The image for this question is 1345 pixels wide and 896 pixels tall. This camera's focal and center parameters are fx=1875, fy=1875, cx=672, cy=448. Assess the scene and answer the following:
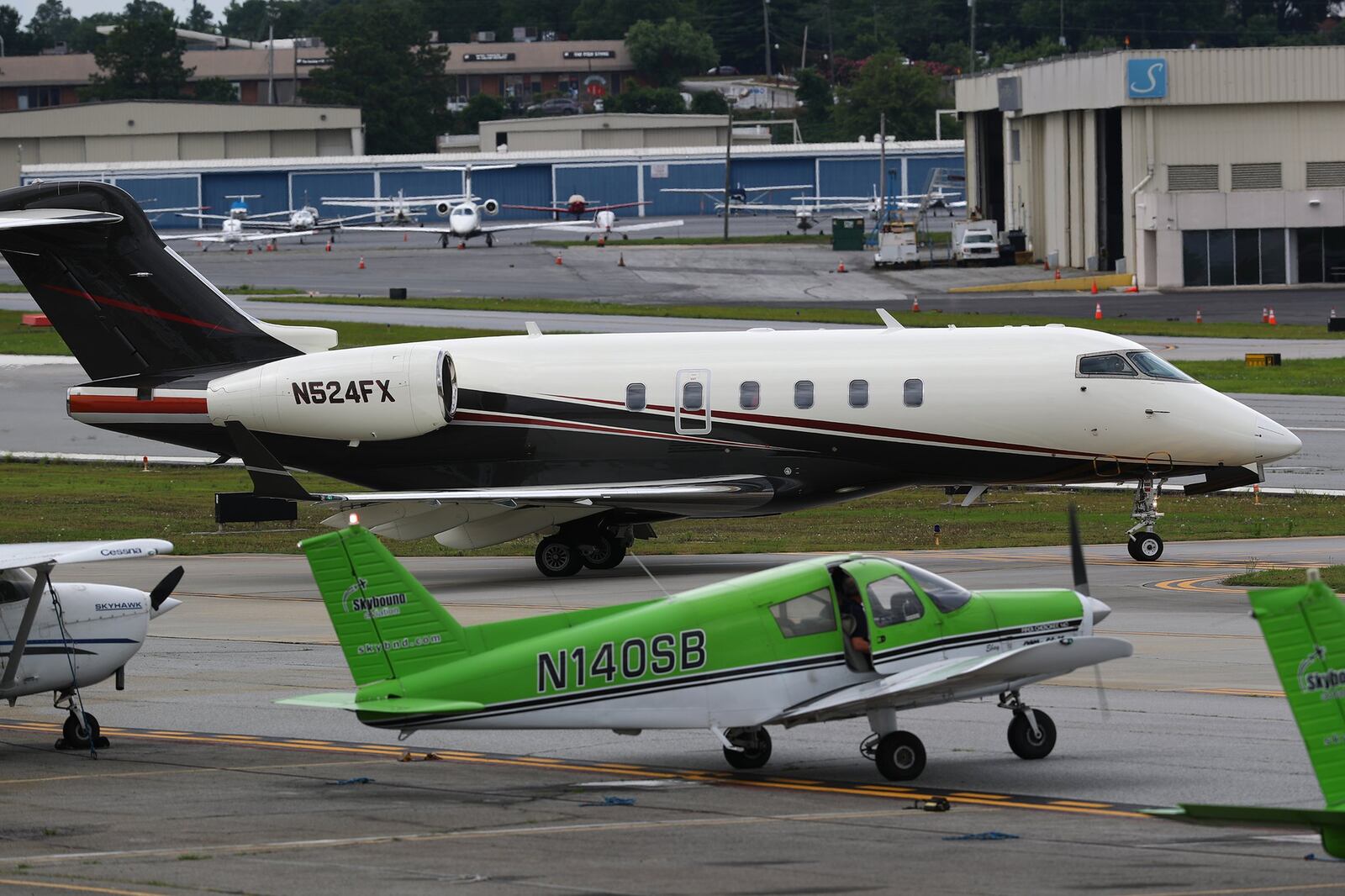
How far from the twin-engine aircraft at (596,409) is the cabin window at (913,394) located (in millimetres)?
29

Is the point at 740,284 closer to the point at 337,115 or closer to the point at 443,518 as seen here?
the point at 443,518

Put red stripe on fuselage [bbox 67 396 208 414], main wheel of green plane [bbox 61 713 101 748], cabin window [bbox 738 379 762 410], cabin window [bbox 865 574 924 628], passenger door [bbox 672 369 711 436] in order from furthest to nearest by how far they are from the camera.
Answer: red stripe on fuselage [bbox 67 396 208 414] < passenger door [bbox 672 369 711 436] < cabin window [bbox 738 379 762 410] < main wheel of green plane [bbox 61 713 101 748] < cabin window [bbox 865 574 924 628]

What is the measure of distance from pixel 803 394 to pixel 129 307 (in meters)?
11.0

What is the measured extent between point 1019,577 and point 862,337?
16.0 ft

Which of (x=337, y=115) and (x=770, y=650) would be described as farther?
(x=337, y=115)

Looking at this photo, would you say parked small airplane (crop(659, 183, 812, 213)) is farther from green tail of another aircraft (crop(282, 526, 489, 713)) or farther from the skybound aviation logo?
the skybound aviation logo

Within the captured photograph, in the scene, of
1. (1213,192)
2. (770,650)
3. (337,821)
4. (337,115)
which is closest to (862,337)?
(770,650)

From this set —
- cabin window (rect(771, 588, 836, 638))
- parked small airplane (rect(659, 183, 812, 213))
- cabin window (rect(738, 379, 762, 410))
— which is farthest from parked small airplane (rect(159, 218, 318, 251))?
cabin window (rect(771, 588, 836, 638))

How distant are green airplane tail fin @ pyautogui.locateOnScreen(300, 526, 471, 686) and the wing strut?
10.8 ft

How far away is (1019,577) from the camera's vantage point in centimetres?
2733

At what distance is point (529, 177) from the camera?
150 meters

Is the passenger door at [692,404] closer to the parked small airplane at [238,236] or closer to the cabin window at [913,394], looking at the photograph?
the cabin window at [913,394]

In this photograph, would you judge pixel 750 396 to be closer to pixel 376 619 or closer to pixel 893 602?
pixel 893 602

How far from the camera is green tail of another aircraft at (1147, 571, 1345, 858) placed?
11.3 metres
